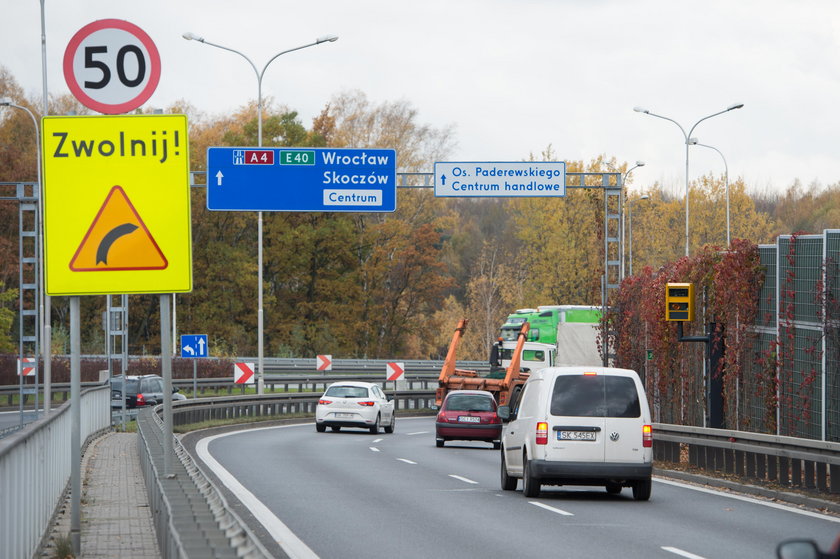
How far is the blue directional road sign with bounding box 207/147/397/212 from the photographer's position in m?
37.2

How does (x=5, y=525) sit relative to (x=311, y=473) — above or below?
above

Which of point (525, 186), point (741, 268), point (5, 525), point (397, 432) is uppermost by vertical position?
point (525, 186)

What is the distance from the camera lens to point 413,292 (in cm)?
7969

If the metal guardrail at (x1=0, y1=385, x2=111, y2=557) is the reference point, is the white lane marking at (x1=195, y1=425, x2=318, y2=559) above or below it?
below

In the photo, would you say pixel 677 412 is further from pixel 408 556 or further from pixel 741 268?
pixel 408 556

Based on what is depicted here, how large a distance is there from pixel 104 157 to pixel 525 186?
2654 cm

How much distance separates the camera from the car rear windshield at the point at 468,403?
111 feet

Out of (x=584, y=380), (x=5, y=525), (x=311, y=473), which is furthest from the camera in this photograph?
(x=311, y=473)

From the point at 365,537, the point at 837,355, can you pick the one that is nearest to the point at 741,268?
the point at 837,355

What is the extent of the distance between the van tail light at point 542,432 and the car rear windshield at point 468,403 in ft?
51.0

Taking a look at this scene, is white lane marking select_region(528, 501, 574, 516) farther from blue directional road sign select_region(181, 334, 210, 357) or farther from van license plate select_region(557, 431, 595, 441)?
blue directional road sign select_region(181, 334, 210, 357)

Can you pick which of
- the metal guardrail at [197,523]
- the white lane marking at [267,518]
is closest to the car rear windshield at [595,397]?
the white lane marking at [267,518]

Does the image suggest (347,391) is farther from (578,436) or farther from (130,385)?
(578,436)

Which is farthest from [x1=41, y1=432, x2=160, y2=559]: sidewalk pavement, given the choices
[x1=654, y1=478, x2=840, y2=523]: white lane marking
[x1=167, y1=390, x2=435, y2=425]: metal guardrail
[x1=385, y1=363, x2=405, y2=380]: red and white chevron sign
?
[x1=385, y1=363, x2=405, y2=380]: red and white chevron sign
